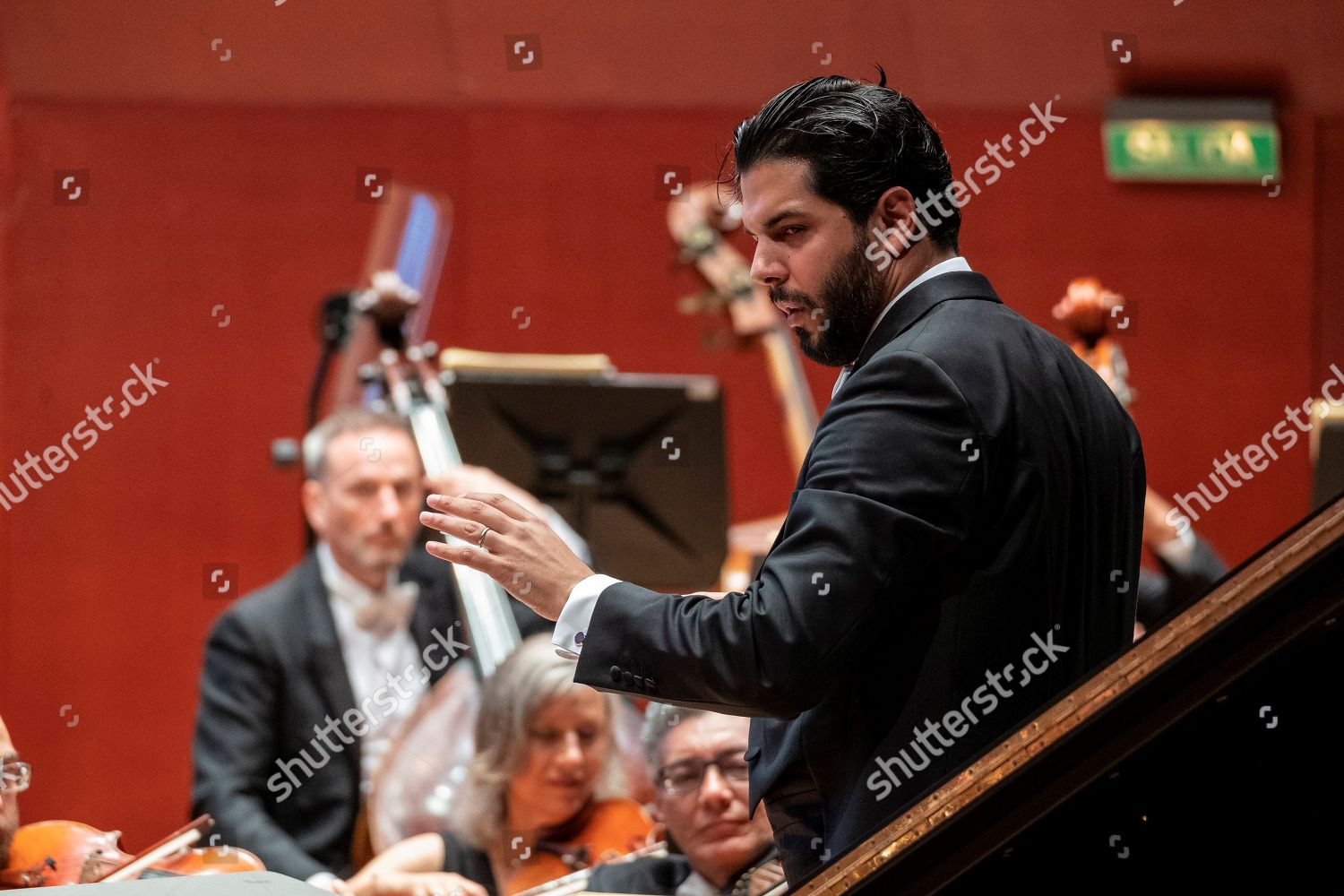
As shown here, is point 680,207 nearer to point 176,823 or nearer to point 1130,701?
point 176,823

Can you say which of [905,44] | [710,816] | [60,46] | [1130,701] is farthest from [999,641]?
[60,46]

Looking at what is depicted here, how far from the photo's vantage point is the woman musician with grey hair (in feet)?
9.12

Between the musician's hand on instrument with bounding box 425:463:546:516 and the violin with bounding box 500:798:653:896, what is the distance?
0.60 meters

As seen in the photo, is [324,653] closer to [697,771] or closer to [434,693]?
[434,693]

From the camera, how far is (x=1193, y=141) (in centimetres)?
570

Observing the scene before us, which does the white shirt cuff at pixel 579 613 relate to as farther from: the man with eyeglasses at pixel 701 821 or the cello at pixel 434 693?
the man with eyeglasses at pixel 701 821

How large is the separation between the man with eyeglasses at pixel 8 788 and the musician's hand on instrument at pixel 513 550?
34.6 inches

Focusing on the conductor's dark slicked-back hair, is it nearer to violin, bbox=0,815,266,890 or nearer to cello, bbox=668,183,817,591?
violin, bbox=0,815,266,890

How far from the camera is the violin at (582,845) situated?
9.04 ft

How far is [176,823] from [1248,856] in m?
4.97

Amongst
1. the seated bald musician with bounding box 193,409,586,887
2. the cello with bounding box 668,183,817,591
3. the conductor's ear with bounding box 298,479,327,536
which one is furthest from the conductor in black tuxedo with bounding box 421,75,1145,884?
the cello with bounding box 668,183,817,591

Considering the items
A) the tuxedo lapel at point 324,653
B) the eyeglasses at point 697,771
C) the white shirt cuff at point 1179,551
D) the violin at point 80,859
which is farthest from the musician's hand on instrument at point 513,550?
the white shirt cuff at point 1179,551

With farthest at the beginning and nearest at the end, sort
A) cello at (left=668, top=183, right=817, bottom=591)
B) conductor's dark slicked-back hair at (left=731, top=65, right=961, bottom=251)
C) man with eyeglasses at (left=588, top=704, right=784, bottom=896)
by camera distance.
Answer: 1. cello at (left=668, top=183, right=817, bottom=591)
2. man with eyeglasses at (left=588, top=704, right=784, bottom=896)
3. conductor's dark slicked-back hair at (left=731, top=65, right=961, bottom=251)

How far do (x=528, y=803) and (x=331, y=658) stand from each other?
920 millimetres
